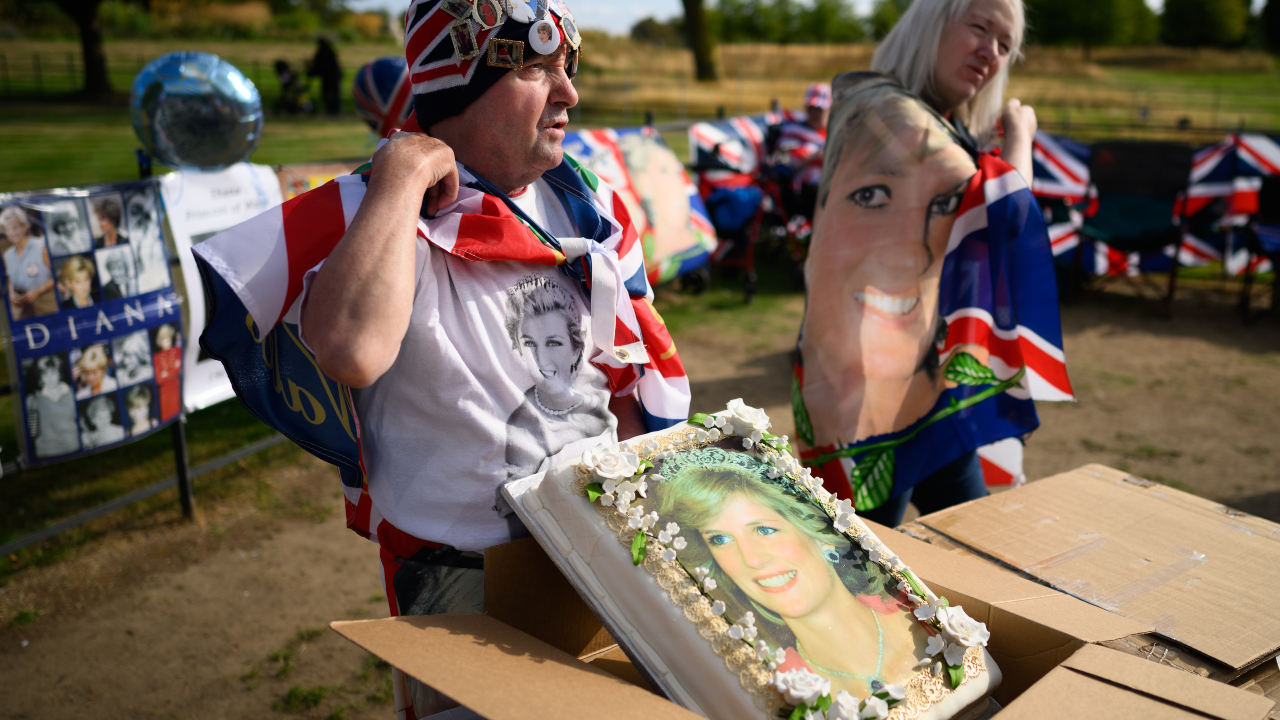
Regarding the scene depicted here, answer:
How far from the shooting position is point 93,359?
3.11 metres

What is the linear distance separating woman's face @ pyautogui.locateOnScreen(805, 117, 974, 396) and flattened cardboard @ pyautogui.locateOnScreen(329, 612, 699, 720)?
4.82 ft

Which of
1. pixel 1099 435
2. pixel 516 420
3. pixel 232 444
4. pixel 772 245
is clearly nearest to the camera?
pixel 516 420

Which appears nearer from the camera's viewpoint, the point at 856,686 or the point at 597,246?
the point at 856,686

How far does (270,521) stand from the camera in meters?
3.77

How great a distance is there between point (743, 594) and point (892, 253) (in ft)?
4.75

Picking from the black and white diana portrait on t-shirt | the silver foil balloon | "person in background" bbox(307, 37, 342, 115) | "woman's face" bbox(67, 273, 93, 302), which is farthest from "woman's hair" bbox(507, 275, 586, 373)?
"person in background" bbox(307, 37, 342, 115)

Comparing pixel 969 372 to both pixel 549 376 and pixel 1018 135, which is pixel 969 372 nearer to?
pixel 1018 135

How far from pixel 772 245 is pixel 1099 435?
17.5 ft

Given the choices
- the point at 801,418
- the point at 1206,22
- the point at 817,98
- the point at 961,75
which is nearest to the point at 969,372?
the point at 801,418

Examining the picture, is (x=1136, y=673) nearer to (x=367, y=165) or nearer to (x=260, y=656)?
(x=367, y=165)

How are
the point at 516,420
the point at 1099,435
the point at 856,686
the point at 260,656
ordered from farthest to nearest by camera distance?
the point at 1099,435 < the point at 260,656 < the point at 516,420 < the point at 856,686

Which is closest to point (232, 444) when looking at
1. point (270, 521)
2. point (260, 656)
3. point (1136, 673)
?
point (270, 521)

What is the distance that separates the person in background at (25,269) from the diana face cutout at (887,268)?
2854 millimetres

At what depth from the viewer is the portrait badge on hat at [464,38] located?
4.13 feet
